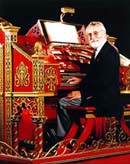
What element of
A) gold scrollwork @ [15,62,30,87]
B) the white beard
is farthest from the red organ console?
the white beard

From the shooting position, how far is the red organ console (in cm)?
319

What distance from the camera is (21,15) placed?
3.39 m

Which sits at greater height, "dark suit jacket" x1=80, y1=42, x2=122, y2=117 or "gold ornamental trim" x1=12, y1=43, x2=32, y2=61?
"gold ornamental trim" x1=12, y1=43, x2=32, y2=61

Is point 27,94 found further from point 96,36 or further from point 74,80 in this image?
point 96,36

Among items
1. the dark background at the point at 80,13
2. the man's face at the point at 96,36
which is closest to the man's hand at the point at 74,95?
the man's face at the point at 96,36

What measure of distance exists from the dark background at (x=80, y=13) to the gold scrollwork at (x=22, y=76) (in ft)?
0.89

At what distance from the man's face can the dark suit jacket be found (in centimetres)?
5

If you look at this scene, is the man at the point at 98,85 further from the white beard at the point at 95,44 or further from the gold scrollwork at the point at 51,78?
the gold scrollwork at the point at 51,78

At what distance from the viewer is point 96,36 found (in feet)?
12.1

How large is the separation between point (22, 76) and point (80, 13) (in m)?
0.68

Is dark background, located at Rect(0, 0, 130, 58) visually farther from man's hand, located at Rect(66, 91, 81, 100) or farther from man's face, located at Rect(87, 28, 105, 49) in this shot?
man's hand, located at Rect(66, 91, 81, 100)

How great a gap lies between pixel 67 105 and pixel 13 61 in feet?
1.47

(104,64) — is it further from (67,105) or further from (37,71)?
(37,71)

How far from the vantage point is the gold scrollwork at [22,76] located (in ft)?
10.5
